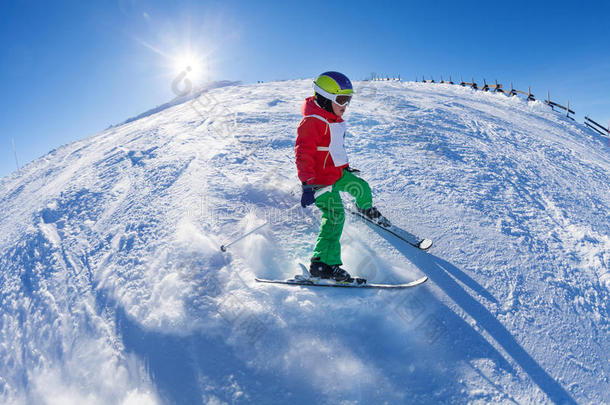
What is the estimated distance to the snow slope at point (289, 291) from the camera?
188 centimetres

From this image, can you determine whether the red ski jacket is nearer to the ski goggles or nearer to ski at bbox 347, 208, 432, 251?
the ski goggles

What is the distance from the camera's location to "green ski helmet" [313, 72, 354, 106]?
277cm

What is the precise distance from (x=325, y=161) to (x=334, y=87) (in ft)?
2.33

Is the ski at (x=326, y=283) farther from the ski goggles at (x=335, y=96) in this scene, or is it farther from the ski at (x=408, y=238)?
the ski goggles at (x=335, y=96)

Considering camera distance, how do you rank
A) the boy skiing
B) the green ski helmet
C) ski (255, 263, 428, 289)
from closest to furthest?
ski (255, 263, 428, 289)
the boy skiing
the green ski helmet

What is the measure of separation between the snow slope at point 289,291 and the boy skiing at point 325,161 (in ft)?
1.07

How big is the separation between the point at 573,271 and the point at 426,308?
1.60 meters

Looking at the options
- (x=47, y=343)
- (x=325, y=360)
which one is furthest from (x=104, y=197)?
(x=325, y=360)

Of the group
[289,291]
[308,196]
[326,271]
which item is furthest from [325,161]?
[289,291]

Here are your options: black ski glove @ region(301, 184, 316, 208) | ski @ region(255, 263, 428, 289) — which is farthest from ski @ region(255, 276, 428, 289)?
black ski glove @ region(301, 184, 316, 208)

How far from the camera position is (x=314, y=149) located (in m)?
2.70

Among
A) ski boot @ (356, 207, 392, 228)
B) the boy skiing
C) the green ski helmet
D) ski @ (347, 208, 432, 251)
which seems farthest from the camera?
ski boot @ (356, 207, 392, 228)

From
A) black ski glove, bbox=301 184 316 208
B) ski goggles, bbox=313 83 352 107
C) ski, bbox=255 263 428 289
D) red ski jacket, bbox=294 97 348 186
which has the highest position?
ski goggles, bbox=313 83 352 107

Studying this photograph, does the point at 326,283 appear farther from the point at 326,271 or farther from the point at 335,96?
the point at 335,96
